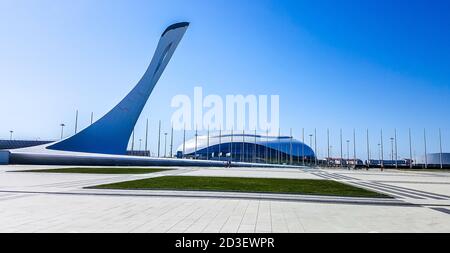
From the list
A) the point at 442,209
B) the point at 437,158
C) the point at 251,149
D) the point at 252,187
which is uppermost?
the point at 251,149

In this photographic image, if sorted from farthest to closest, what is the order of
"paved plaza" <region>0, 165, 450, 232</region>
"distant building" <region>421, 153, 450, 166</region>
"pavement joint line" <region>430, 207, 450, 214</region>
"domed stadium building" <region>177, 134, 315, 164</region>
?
"domed stadium building" <region>177, 134, 315, 164</region>, "distant building" <region>421, 153, 450, 166</region>, "pavement joint line" <region>430, 207, 450, 214</region>, "paved plaza" <region>0, 165, 450, 232</region>

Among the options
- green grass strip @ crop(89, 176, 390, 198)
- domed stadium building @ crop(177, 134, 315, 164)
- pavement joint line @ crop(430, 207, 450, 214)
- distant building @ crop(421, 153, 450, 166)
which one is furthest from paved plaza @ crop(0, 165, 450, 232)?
distant building @ crop(421, 153, 450, 166)

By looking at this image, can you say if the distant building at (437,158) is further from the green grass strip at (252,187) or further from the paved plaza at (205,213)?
the paved plaza at (205,213)

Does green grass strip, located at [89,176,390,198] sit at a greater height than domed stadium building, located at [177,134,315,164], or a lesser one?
lesser

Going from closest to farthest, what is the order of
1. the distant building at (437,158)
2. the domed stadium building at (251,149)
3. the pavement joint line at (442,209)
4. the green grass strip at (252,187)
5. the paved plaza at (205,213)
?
1. the paved plaza at (205,213)
2. the pavement joint line at (442,209)
3. the green grass strip at (252,187)
4. the distant building at (437,158)
5. the domed stadium building at (251,149)

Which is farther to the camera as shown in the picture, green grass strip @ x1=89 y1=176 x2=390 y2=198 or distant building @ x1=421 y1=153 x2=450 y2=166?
distant building @ x1=421 y1=153 x2=450 y2=166

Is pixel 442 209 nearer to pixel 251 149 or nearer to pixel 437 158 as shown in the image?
pixel 251 149

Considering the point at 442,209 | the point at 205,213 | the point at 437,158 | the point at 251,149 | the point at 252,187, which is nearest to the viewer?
the point at 205,213

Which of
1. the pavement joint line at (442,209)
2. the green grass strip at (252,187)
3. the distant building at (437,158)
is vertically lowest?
the pavement joint line at (442,209)

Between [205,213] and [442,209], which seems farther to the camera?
[442,209]

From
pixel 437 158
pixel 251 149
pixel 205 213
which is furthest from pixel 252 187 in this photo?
pixel 437 158

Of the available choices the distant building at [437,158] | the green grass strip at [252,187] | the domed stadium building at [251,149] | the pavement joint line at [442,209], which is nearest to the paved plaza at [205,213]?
the pavement joint line at [442,209]

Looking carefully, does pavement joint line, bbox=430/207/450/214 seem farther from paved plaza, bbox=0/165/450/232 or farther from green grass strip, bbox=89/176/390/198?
green grass strip, bbox=89/176/390/198
